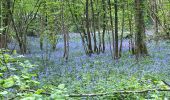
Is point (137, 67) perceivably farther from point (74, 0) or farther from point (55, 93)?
point (55, 93)

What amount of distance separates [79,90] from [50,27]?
643 inches

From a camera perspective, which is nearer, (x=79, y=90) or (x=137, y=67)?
(x=79, y=90)

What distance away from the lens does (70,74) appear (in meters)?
12.3

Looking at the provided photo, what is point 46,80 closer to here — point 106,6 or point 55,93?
point 55,93

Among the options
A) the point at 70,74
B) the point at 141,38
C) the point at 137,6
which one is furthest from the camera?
the point at 141,38

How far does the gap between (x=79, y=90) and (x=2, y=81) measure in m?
6.02

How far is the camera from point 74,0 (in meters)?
21.1

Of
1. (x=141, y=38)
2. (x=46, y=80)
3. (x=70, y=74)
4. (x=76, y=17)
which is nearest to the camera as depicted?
(x=46, y=80)

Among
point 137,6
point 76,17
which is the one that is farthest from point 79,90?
point 76,17

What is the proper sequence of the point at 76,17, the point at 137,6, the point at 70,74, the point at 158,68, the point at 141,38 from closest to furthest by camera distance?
1. the point at 70,74
2. the point at 158,68
3. the point at 137,6
4. the point at 141,38
5. the point at 76,17

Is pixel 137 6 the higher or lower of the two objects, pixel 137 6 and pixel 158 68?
the higher

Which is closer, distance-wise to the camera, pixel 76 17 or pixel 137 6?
pixel 137 6

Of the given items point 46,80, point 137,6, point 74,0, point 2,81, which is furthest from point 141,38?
point 2,81

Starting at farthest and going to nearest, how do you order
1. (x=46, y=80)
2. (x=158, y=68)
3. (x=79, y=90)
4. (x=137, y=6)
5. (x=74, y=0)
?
1. (x=74, y=0)
2. (x=137, y=6)
3. (x=158, y=68)
4. (x=46, y=80)
5. (x=79, y=90)
